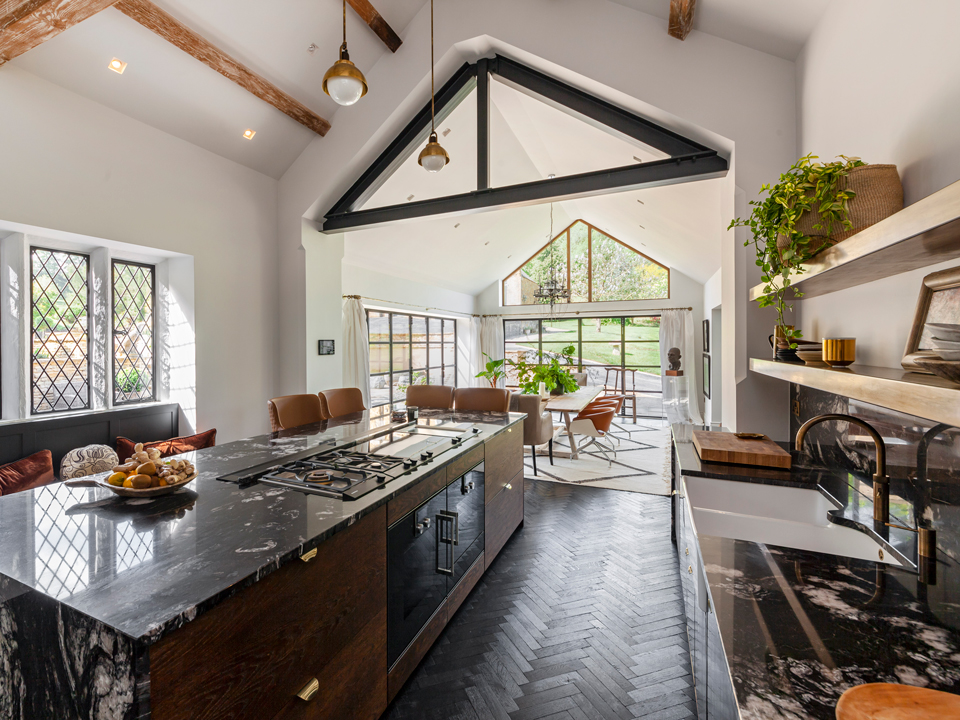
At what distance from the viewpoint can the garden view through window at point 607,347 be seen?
8789 millimetres

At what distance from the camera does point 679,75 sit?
2.91 meters

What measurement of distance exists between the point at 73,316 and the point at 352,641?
3458 mm

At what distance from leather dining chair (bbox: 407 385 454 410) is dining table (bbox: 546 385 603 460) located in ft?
5.25

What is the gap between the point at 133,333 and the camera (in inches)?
143

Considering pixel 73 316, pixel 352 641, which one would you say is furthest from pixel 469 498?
pixel 73 316

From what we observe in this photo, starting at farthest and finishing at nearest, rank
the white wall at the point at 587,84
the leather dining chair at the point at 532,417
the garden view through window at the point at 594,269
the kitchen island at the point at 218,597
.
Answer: the garden view through window at the point at 594,269 < the leather dining chair at the point at 532,417 < the white wall at the point at 587,84 < the kitchen island at the point at 218,597

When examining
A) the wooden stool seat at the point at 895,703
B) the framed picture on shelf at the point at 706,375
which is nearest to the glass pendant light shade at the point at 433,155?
the wooden stool seat at the point at 895,703

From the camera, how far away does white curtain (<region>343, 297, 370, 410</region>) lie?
5758 mm

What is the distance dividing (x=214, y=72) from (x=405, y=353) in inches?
190

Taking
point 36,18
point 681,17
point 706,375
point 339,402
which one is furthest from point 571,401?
point 36,18

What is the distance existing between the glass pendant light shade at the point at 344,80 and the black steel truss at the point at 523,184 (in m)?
1.87

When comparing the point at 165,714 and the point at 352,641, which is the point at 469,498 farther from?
the point at 165,714

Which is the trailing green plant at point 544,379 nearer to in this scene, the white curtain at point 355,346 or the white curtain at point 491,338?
the white curtain at point 355,346

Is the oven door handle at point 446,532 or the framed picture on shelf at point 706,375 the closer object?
the oven door handle at point 446,532
